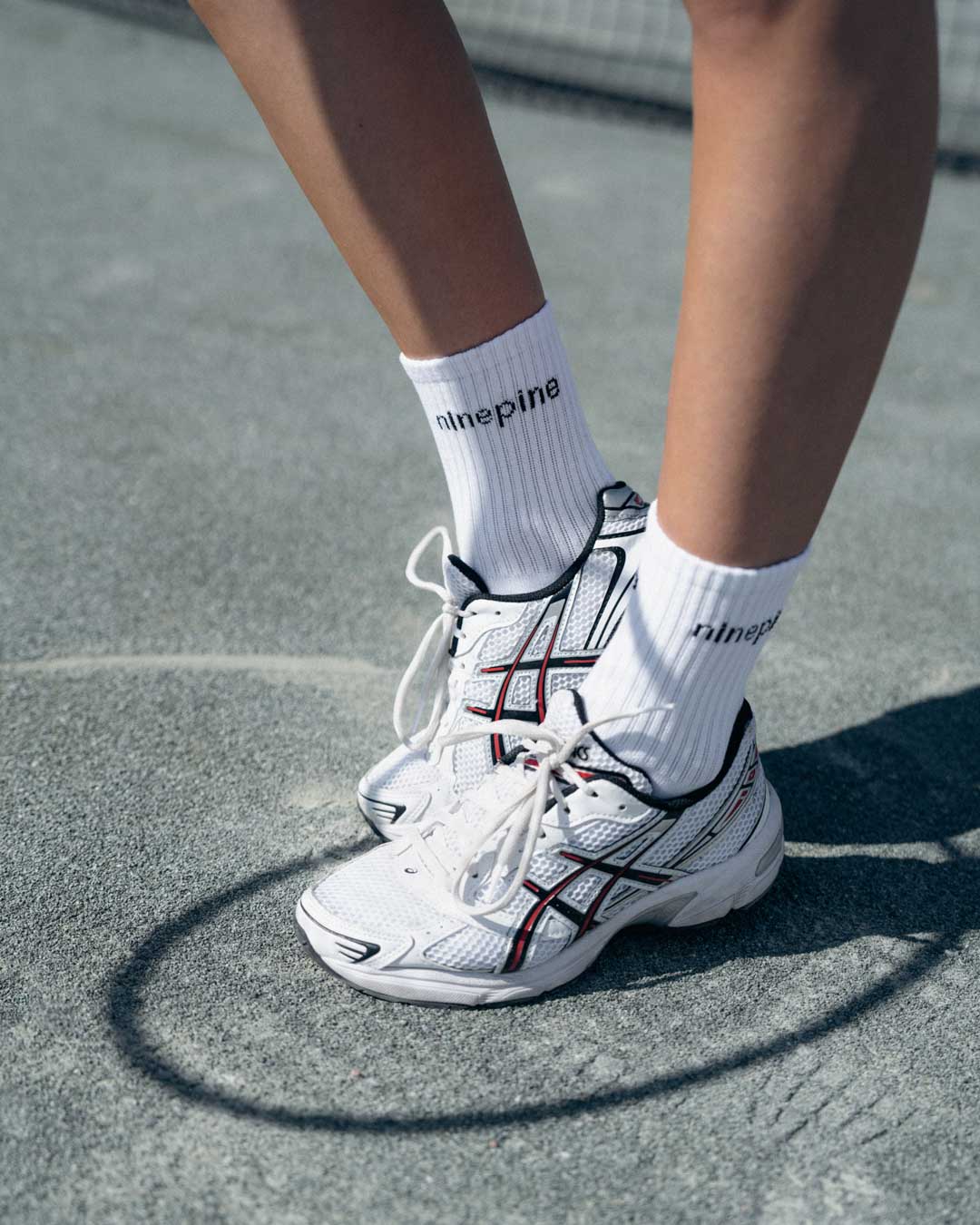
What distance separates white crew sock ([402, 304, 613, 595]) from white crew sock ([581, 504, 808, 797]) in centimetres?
18

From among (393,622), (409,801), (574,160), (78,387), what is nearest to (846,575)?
(393,622)

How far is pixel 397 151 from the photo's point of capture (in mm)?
957

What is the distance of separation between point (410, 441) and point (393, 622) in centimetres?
53

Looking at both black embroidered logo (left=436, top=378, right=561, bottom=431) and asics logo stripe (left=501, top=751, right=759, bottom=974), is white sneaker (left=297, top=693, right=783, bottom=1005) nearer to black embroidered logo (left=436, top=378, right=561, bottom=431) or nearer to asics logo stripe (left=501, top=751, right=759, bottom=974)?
asics logo stripe (left=501, top=751, right=759, bottom=974)

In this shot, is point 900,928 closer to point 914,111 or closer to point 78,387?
point 914,111

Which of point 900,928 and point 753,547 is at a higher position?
point 753,547

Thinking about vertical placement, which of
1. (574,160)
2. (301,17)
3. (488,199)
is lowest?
(574,160)

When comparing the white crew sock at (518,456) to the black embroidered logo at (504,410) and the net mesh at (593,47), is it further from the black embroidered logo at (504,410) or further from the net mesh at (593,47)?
the net mesh at (593,47)

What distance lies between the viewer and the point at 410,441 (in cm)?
191

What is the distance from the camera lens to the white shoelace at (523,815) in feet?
2.98

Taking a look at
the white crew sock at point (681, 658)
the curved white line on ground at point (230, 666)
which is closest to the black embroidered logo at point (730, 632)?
the white crew sock at point (681, 658)

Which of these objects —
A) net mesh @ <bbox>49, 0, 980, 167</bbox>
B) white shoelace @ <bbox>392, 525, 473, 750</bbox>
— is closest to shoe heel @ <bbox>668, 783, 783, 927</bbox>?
white shoelace @ <bbox>392, 525, 473, 750</bbox>

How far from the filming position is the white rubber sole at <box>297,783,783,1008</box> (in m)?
0.92

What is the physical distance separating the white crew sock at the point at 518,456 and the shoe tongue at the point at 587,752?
174 millimetres
